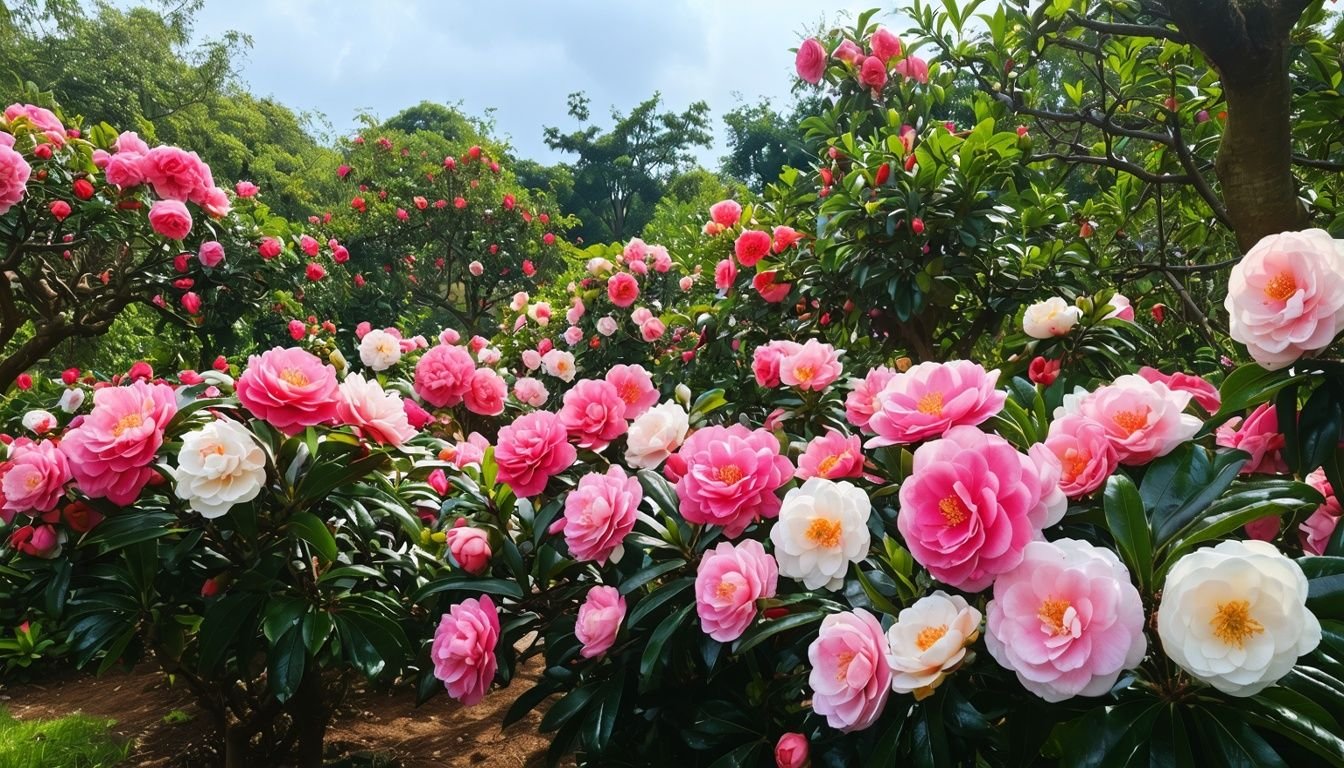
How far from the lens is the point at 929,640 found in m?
0.75

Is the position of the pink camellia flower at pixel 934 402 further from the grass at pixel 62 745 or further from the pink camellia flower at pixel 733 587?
the grass at pixel 62 745

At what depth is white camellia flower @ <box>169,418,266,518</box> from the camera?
1.19 meters

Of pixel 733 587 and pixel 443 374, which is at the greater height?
pixel 443 374

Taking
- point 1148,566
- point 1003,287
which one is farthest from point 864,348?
point 1148,566

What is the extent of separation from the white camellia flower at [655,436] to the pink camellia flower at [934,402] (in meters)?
0.40

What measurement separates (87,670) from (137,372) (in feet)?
6.19

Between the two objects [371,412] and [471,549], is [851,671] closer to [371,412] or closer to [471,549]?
[471,549]

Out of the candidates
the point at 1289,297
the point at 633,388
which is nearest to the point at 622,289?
the point at 633,388

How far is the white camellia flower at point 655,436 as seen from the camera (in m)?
1.25

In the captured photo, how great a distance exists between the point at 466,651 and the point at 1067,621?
0.83 metres

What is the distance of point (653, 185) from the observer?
26.5 meters

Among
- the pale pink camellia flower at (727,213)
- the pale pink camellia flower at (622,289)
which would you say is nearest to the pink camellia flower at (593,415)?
the pale pink camellia flower at (727,213)

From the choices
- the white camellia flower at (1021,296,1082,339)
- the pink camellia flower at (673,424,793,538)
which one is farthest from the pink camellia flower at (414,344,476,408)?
the white camellia flower at (1021,296,1082,339)

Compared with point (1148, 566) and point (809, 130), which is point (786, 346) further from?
point (809, 130)
